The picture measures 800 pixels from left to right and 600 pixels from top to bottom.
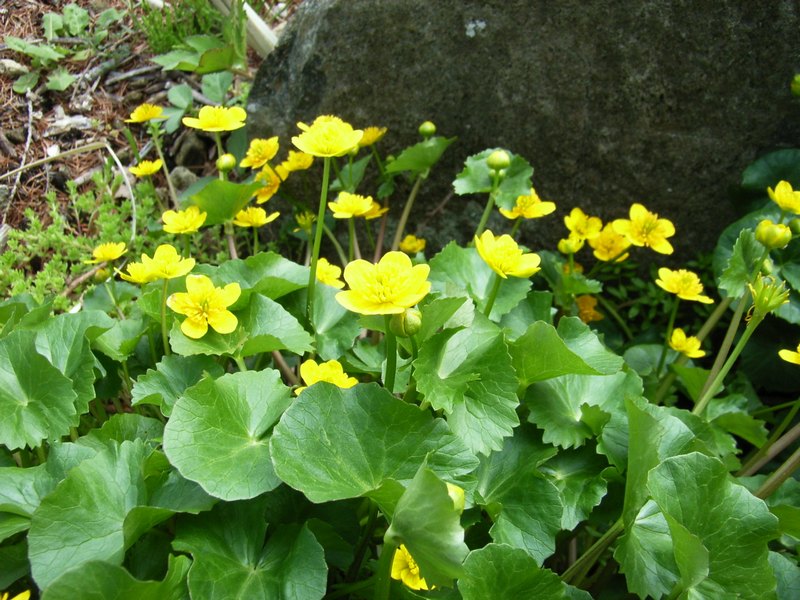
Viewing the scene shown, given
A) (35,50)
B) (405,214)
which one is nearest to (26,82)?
(35,50)

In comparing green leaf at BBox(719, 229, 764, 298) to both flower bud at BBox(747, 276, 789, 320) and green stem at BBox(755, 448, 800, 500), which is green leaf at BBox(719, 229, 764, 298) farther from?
green stem at BBox(755, 448, 800, 500)

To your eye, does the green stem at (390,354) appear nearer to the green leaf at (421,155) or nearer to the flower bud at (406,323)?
the flower bud at (406,323)

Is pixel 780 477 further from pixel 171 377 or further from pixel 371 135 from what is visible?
pixel 371 135

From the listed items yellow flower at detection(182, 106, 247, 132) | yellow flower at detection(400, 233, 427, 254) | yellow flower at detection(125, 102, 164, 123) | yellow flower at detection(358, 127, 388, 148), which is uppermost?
yellow flower at detection(125, 102, 164, 123)

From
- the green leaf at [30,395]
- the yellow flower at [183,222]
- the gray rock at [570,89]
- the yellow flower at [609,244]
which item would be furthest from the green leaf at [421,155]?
the green leaf at [30,395]

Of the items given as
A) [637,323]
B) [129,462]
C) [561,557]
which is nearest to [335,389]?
[129,462]

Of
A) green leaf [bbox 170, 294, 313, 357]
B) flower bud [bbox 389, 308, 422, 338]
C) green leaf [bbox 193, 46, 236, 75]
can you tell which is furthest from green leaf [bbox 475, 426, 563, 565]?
green leaf [bbox 193, 46, 236, 75]
